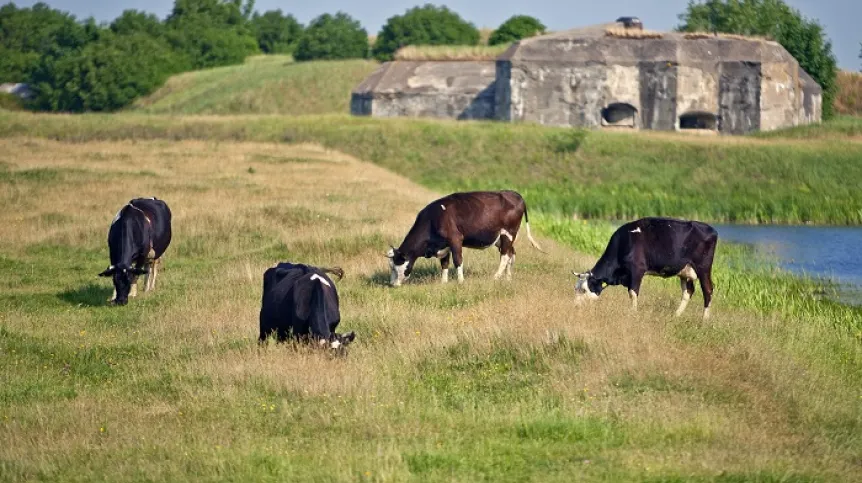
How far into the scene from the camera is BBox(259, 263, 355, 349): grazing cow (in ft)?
44.9

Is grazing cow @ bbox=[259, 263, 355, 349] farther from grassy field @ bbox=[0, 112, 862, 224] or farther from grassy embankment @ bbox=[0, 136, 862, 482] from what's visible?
grassy field @ bbox=[0, 112, 862, 224]

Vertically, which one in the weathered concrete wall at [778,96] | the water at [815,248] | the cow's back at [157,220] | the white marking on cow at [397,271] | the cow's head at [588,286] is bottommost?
the water at [815,248]

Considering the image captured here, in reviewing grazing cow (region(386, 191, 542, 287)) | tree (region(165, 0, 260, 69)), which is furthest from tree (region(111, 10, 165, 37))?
grazing cow (region(386, 191, 542, 287))

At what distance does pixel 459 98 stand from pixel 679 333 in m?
52.1

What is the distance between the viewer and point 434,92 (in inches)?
2623

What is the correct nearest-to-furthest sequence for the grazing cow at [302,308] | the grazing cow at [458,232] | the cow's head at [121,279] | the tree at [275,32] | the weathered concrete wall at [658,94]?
the grazing cow at [302,308] → the cow's head at [121,279] → the grazing cow at [458,232] → the weathered concrete wall at [658,94] → the tree at [275,32]

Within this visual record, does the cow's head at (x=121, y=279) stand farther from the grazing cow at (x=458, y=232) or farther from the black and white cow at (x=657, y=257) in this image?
the black and white cow at (x=657, y=257)

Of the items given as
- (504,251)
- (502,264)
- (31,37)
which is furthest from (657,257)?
(31,37)

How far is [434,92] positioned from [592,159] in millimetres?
17385

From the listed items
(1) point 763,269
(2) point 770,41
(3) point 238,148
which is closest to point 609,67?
(2) point 770,41

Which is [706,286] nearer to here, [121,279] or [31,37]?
[121,279]

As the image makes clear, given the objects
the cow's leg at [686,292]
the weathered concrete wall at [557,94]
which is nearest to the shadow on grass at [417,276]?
the cow's leg at [686,292]

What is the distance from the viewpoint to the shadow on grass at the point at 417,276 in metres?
20.4

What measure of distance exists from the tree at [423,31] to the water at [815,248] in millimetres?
57955
